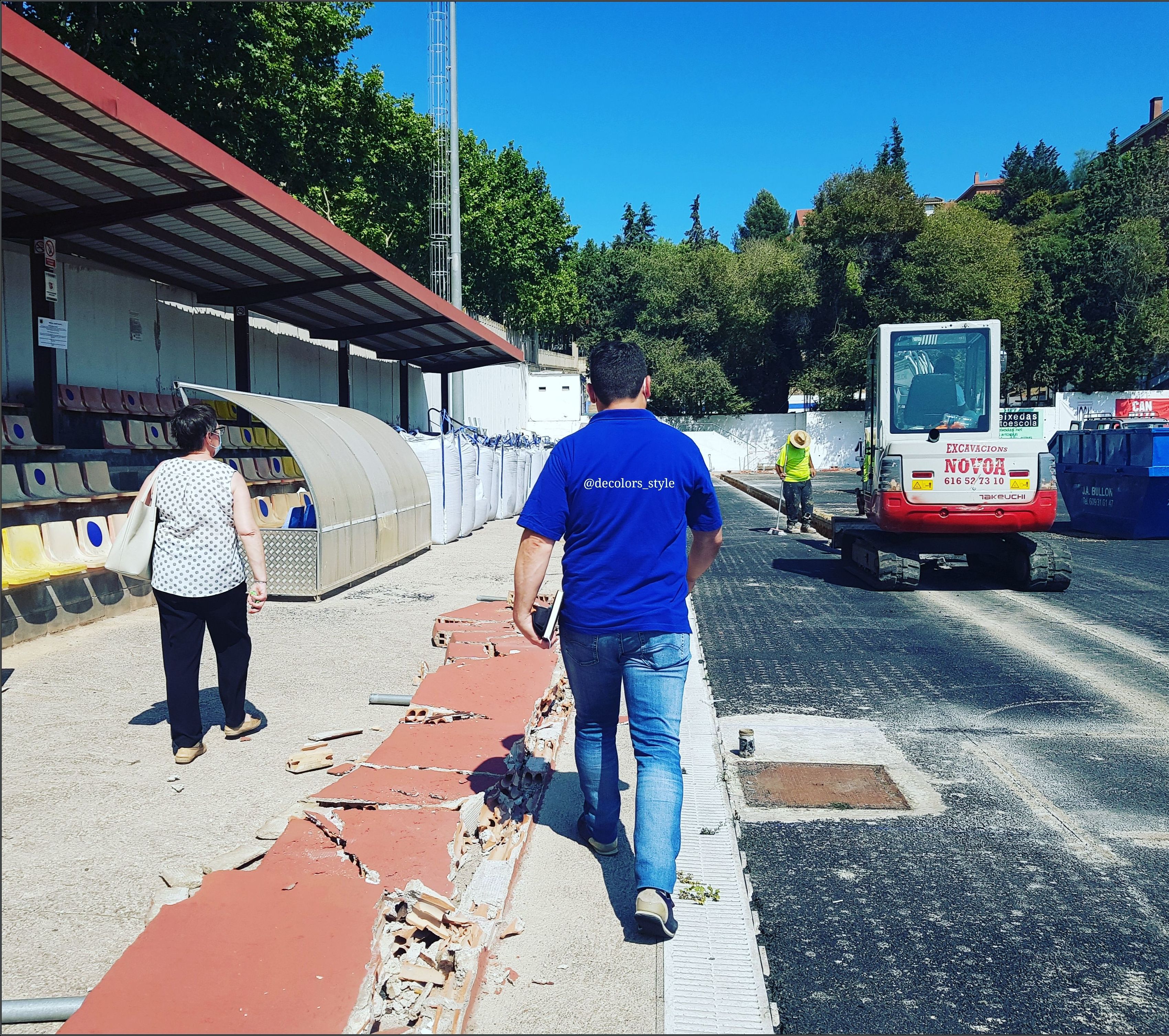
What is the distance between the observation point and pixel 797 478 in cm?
1731

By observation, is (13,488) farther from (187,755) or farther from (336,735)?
(336,735)

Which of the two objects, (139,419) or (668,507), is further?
(139,419)

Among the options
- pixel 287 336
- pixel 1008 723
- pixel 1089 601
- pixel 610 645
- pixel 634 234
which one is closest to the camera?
pixel 610 645

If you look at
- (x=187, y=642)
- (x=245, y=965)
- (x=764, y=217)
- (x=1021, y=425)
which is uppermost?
(x=764, y=217)

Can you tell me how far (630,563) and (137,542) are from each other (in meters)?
3.01

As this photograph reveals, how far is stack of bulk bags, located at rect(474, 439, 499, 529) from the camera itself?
712 inches

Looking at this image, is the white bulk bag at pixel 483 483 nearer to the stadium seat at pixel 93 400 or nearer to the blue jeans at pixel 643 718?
the stadium seat at pixel 93 400

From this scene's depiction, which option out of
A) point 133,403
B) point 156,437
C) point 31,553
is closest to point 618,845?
point 31,553

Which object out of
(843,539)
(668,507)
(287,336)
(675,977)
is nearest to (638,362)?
(668,507)

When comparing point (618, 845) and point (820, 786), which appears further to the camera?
point (820, 786)

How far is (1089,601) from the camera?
1064cm

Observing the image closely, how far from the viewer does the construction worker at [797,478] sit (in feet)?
54.9

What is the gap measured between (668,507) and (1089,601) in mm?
8997

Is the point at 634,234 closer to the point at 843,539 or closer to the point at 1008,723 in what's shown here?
the point at 843,539
